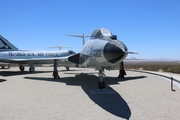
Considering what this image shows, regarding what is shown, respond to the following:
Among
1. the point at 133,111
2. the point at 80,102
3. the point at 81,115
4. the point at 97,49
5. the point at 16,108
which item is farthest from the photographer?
the point at 97,49

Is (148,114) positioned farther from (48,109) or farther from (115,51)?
(48,109)

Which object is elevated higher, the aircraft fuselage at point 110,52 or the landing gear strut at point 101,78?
the aircraft fuselage at point 110,52

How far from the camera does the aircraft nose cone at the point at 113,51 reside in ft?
25.1

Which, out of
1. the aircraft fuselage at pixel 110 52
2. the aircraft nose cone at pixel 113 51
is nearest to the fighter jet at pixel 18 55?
the aircraft fuselage at pixel 110 52

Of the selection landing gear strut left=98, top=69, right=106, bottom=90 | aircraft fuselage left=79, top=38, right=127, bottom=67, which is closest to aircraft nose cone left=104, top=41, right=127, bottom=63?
aircraft fuselage left=79, top=38, right=127, bottom=67

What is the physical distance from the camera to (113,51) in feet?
25.5

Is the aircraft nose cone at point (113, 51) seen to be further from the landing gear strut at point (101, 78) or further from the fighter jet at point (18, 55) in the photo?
the fighter jet at point (18, 55)

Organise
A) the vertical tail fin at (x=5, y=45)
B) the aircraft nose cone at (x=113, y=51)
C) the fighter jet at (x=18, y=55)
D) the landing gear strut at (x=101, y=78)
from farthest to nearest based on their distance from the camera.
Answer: the vertical tail fin at (x=5, y=45), the fighter jet at (x=18, y=55), the landing gear strut at (x=101, y=78), the aircraft nose cone at (x=113, y=51)

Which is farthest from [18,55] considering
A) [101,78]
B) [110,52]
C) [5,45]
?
[110,52]

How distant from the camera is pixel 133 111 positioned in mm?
6125

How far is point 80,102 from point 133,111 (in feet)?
7.70

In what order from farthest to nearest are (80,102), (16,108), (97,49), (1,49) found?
(1,49)
(97,49)
(80,102)
(16,108)

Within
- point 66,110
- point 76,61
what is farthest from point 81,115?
point 76,61

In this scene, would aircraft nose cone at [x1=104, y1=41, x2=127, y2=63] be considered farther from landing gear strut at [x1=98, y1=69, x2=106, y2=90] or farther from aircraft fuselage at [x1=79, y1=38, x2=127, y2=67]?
landing gear strut at [x1=98, y1=69, x2=106, y2=90]
